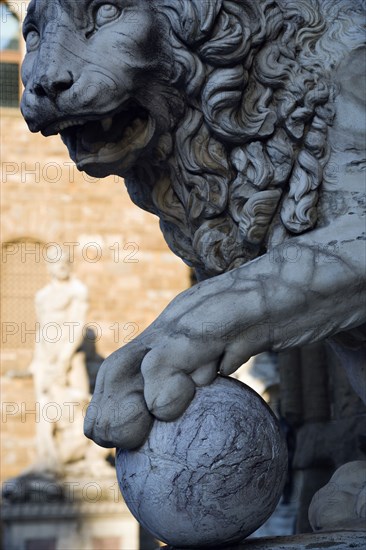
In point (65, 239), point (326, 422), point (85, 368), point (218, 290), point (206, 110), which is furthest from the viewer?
point (65, 239)

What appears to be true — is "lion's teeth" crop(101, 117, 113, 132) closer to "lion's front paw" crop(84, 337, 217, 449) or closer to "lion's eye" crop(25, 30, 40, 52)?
"lion's eye" crop(25, 30, 40, 52)

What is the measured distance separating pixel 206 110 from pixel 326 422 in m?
1.90

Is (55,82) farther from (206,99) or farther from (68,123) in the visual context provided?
(206,99)

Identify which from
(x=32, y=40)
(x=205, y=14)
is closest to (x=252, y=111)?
(x=205, y=14)

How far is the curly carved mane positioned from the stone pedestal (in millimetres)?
9317

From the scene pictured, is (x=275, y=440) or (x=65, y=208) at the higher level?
(x=275, y=440)

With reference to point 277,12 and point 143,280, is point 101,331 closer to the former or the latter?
point 143,280

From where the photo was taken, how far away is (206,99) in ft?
8.91

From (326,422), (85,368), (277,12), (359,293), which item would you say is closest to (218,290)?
(359,293)

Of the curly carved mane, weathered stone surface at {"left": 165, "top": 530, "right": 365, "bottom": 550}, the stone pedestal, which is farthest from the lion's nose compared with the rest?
the stone pedestal

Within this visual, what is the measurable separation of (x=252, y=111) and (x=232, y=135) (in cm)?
6

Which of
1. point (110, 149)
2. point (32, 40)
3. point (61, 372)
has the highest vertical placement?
point (32, 40)

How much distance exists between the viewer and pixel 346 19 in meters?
2.76

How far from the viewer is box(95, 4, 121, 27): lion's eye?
2.64 metres
